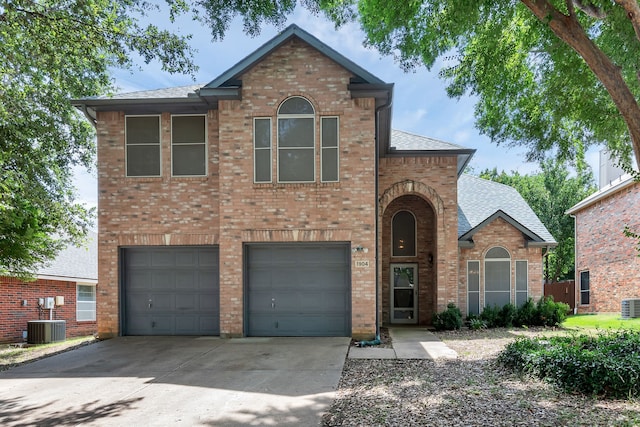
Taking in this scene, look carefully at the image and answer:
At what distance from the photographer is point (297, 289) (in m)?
12.5

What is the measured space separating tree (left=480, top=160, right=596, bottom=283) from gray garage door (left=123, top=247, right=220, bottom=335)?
30.2 m

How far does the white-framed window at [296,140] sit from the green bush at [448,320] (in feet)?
21.8

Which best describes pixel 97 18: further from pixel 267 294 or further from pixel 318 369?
pixel 318 369

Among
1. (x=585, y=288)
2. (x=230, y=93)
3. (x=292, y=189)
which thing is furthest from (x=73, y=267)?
(x=585, y=288)

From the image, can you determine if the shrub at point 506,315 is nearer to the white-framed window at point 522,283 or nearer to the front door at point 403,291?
the white-framed window at point 522,283

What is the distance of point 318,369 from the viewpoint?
8.69 m

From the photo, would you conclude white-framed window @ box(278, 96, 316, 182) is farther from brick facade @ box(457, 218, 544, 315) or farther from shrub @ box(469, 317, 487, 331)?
brick facade @ box(457, 218, 544, 315)

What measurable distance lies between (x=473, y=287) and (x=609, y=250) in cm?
923

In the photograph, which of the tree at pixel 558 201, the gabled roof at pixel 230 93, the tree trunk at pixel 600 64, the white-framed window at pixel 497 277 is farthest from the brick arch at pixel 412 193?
the tree at pixel 558 201

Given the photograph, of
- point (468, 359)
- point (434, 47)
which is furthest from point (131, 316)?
point (434, 47)

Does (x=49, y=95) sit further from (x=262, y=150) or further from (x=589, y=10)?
(x=589, y=10)

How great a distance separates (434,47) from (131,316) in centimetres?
1108

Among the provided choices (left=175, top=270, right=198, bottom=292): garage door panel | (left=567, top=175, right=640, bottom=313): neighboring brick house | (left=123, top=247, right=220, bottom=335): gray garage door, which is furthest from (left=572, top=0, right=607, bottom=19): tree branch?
(left=567, top=175, right=640, bottom=313): neighboring brick house

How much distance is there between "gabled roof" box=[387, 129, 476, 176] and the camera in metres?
15.6
